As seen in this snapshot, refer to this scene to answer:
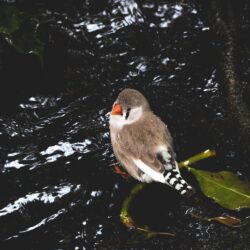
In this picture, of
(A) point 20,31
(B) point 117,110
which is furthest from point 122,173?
(A) point 20,31

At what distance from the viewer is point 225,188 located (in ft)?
12.6

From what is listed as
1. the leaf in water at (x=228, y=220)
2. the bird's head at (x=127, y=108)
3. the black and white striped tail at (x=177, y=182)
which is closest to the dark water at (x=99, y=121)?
the leaf in water at (x=228, y=220)

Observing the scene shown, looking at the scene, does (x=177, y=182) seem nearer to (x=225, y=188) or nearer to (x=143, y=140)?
(x=225, y=188)

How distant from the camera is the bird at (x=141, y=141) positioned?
4012 millimetres

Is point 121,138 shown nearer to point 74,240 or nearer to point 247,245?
point 74,240

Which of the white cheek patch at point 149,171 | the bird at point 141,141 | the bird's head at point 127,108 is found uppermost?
the bird's head at point 127,108

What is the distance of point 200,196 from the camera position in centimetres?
397

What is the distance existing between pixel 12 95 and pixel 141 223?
1880 mm

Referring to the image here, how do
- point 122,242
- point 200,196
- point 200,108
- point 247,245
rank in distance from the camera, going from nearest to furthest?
point 247,245 → point 122,242 → point 200,196 → point 200,108

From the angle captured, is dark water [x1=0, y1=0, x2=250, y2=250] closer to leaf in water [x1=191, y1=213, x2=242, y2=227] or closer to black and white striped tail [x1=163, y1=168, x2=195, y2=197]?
leaf in water [x1=191, y1=213, x2=242, y2=227]

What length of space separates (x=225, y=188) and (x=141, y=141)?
0.81m

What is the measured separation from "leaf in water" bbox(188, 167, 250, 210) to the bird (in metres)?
0.21

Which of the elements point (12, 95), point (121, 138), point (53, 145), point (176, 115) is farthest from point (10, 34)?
point (176, 115)

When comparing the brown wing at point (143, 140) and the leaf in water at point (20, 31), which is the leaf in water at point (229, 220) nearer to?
the brown wing at point (143, 140)
